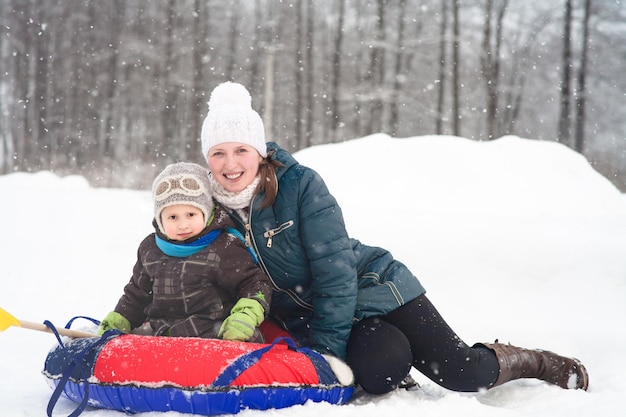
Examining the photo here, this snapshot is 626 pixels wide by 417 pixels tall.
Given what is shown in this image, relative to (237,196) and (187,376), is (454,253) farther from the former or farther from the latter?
(187,376)

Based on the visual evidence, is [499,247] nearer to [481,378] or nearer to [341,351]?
[481,378]

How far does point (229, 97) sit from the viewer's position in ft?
9.71

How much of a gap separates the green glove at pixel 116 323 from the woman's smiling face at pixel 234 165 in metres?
0.83

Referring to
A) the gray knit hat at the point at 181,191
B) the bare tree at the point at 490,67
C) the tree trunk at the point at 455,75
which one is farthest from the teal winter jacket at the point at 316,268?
the tree trunk at the point at 455,75

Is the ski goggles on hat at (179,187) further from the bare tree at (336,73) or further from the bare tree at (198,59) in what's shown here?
the bare tree at (198,59)

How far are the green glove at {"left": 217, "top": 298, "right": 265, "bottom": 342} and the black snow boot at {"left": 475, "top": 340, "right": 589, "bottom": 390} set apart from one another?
3.88 feet

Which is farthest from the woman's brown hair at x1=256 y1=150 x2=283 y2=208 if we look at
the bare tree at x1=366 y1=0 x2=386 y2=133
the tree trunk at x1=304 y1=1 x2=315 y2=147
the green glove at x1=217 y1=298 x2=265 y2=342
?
the tree trunk at x1=304 y1=1 x2=315 y2=147

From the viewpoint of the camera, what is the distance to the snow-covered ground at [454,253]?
2.72 meters

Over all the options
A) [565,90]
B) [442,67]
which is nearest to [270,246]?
[565,90]

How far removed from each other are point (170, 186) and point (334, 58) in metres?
17.8

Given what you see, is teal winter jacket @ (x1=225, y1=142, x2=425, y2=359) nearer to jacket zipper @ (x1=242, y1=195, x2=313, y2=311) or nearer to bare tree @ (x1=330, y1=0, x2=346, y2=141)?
jacket zipper @ (x1=242, y1=195, x2=313, y2=311)

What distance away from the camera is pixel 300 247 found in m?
2.74

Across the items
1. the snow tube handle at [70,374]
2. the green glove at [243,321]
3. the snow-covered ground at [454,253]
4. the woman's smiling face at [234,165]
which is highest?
the woman's smiling face at [234,165]

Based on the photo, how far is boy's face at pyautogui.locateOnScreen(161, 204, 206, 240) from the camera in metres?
2.66
